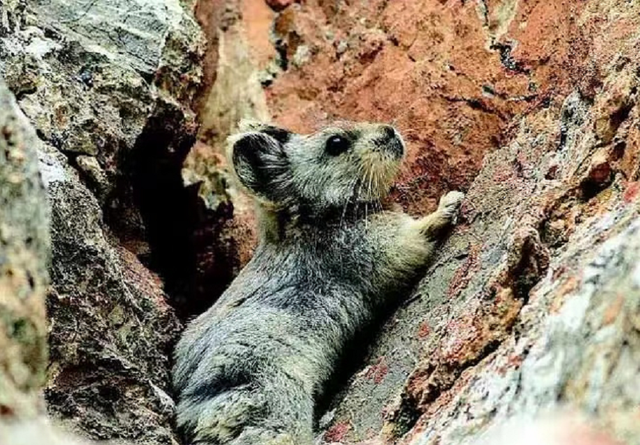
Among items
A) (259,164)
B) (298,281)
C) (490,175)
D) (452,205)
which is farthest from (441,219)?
(259,164)

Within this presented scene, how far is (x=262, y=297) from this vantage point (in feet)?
23.1

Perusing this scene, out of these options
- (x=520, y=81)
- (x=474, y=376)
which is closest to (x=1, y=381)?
(x=474, y=376)

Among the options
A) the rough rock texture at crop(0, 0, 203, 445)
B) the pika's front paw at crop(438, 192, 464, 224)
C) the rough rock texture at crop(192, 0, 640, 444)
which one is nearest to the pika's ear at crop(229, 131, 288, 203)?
the rough rock texture at crop(0, 0, 203, 445)

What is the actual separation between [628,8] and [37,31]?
11.8 feet

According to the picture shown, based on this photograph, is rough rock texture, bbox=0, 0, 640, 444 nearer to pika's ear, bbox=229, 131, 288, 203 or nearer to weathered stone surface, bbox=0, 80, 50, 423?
weathered stone surface, bbox=0, 80, 50, 423

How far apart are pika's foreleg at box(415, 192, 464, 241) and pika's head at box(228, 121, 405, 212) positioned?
536mm

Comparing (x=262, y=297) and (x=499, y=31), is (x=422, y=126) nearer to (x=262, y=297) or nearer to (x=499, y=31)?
(x=499, y=31)

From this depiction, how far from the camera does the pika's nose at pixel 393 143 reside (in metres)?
7.46

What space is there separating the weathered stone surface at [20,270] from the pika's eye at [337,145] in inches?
158

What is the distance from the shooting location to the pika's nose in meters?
7.46

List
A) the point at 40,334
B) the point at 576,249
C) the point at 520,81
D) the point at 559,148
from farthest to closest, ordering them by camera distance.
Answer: the point at 520,81 < the point at 559,148 < the point at 576,249 < the point at 40,334

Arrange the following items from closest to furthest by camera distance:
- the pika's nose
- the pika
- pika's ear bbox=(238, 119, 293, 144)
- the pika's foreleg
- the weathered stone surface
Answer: the weathered stone surface → the pika → the pika's foreleg → the pika's nose → pika's ear bbox=(238, 119, 293, 144)

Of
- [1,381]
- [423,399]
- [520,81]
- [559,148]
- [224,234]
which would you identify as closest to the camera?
[1,381]

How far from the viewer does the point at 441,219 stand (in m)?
7.05
